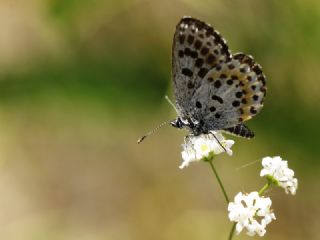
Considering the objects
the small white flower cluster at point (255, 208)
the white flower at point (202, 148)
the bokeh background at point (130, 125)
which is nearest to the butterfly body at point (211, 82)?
the white flower at point (202, 148)

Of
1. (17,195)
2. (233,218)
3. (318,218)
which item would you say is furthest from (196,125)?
(17,195)

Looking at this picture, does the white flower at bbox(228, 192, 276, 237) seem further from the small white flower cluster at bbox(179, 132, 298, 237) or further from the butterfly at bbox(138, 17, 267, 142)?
the butterfly at bbox(138, 17, 267, 142)

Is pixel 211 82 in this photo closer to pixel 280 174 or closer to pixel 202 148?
pixel 202 148

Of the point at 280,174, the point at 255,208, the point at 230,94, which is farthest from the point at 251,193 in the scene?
the point at 230,94

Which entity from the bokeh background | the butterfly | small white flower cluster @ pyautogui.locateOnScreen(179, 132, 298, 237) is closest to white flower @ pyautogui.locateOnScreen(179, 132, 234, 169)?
small white flower cluster @ pyautogui.locateOnScreen(179, 132, 298, 237)

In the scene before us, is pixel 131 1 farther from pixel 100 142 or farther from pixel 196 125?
pixel 196 125

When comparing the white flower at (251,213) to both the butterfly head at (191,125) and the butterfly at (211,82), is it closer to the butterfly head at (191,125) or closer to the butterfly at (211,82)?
the butterfly at (211,82)

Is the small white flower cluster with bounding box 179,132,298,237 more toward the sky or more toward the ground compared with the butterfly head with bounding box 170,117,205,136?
more toward the ground
